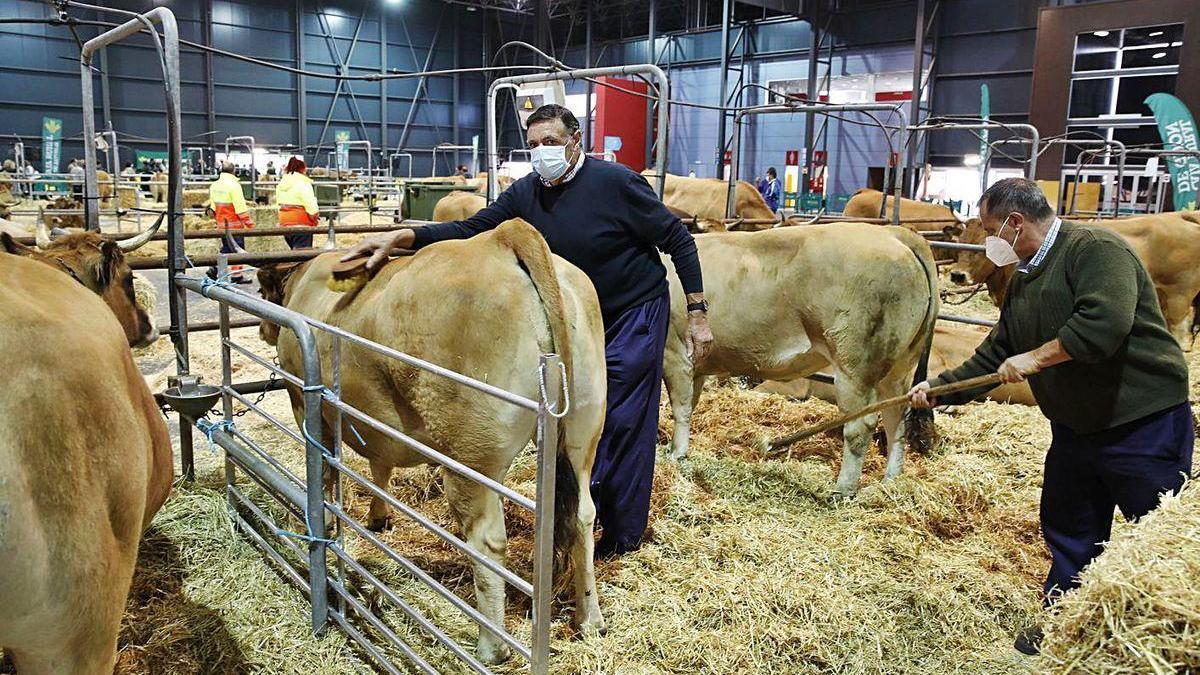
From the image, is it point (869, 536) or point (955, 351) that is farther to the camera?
point (955, 351)

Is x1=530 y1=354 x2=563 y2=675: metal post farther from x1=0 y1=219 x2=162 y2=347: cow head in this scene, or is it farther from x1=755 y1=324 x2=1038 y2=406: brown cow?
x1=755 y1=324 x2=1038 y2=406: brown cow

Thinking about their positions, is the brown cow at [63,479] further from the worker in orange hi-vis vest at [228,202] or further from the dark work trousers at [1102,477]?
the worker in orange hi-vis vest at [228,202]

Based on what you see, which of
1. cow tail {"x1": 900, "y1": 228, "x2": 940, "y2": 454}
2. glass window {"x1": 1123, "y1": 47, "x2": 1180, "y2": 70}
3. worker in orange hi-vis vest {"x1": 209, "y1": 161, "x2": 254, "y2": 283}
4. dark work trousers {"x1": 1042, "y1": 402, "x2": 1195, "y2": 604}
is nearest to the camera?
dark work trousers {"x1": 1042, "y1": 402, "x2": 1195, "y2": 604}

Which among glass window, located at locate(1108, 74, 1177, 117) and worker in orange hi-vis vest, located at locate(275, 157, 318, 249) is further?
glass window, located at locate(1108, 74, 1177, 117)

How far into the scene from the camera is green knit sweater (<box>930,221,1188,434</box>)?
10.2 feet

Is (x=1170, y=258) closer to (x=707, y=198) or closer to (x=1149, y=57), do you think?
(x=707, y=198)

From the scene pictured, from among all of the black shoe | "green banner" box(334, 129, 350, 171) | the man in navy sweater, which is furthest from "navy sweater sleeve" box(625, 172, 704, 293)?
"green banner" box(334, 129, 350, 171)

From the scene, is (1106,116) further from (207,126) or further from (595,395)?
(207,126)

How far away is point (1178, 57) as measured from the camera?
66.0 feet

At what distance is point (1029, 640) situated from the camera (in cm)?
346

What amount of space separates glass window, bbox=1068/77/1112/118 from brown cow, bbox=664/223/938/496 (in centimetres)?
2012

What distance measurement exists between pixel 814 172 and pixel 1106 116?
8362mm

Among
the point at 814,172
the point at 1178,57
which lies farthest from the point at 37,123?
the point at 1178,57

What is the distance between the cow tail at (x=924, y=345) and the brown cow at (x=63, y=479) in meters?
4.56
